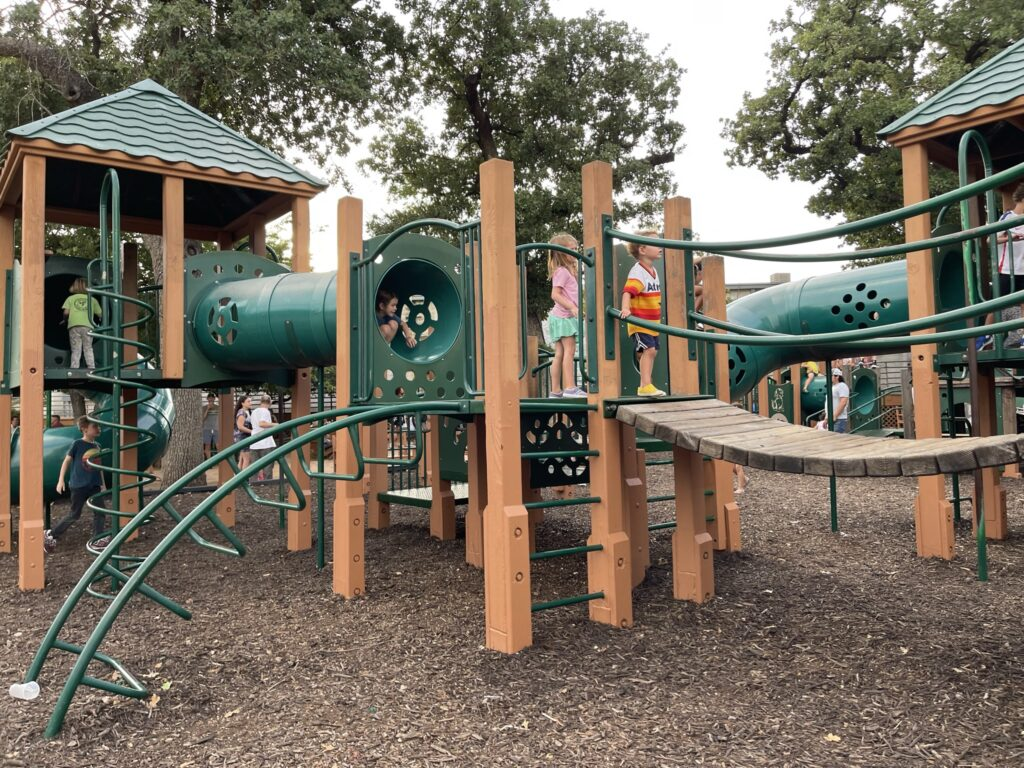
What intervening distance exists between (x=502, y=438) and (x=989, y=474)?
4.81 meters

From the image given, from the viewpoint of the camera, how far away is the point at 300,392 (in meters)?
6.79

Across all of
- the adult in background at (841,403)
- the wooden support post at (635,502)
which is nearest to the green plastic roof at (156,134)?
the wooden support post at (635,502)

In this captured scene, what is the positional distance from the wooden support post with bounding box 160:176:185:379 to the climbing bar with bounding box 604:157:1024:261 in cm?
360

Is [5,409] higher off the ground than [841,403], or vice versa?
[5,409]

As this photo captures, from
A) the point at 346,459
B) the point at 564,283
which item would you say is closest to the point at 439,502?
the point at 346,459

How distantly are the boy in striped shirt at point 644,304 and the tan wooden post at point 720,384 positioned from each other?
656mm

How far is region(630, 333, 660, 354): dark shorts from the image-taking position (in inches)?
190

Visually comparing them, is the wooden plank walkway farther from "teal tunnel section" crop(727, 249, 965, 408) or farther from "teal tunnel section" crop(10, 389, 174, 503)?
"teal tunnel section" crop(10, 389, 174, 503)

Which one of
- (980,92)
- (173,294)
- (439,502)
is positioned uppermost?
(980,92)

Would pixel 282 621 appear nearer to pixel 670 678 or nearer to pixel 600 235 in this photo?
pixel 670 678

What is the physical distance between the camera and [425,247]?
4.87 meters

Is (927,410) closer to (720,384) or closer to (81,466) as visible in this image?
(720,384)

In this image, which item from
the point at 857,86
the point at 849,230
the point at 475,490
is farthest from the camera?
the point at 857,86

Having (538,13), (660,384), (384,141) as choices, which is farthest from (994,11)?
(660,384)
